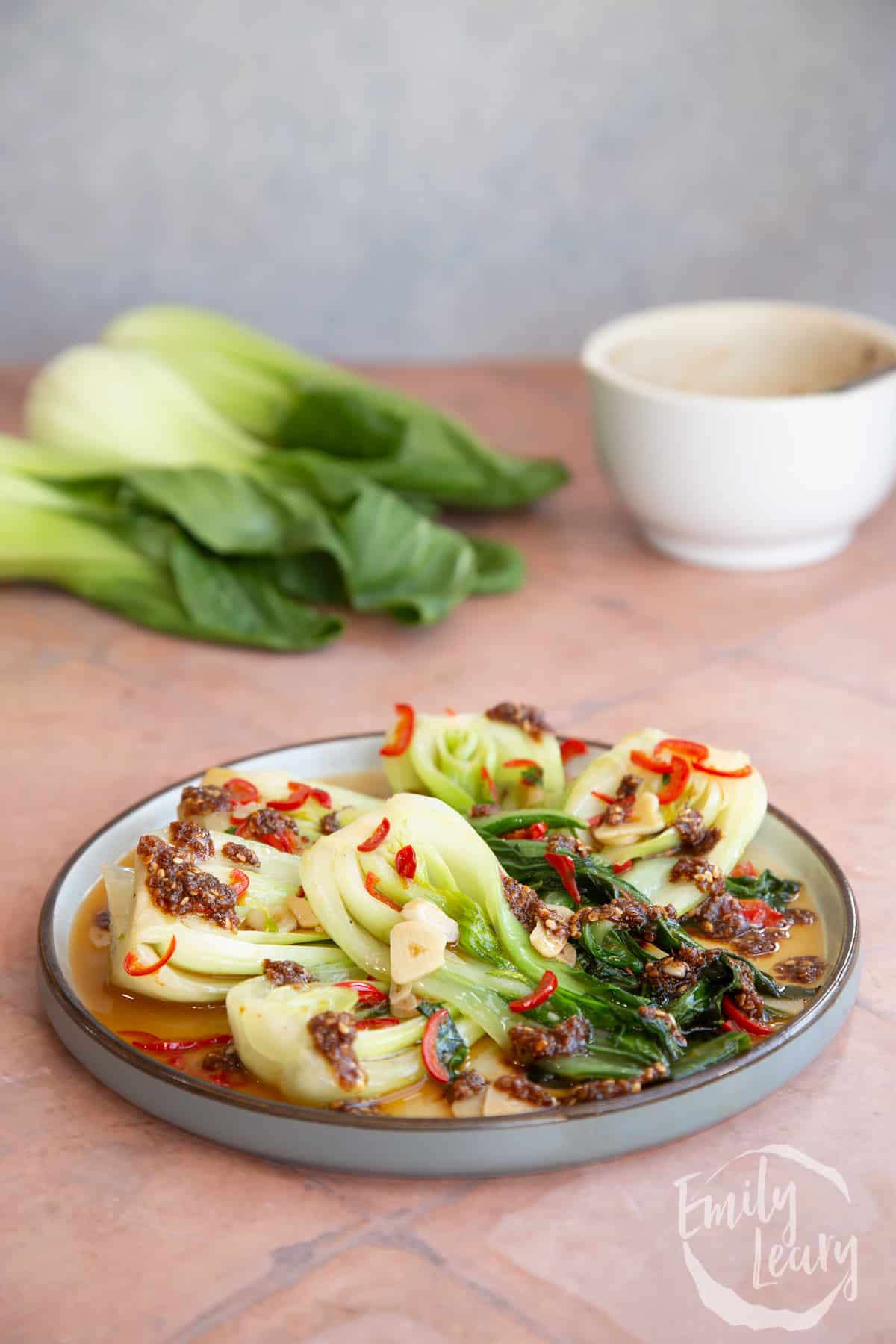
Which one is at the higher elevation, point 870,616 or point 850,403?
point 850,403

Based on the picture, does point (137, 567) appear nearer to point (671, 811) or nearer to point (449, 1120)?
point (671, 811)

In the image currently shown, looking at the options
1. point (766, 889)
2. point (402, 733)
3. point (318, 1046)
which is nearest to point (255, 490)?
point (402, 733)

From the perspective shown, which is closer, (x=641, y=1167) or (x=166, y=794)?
(x=641, y=1167)

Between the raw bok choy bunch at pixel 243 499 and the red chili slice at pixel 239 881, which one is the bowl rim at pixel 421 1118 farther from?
the raw bok choy bunch at pixel 243 499

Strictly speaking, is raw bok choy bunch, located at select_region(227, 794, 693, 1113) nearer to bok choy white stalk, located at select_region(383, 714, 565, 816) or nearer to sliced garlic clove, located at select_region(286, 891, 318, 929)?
sliced garlic clove, located at select_region(286, 891, 318, 929)

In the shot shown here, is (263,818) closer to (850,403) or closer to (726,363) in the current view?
(850,403)

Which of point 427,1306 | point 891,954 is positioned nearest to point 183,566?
point 891,954

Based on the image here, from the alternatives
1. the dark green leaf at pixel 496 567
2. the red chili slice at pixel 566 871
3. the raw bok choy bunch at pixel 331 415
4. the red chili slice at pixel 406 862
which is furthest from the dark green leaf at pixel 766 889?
the raw bok choy bunch at pixel 331 415
